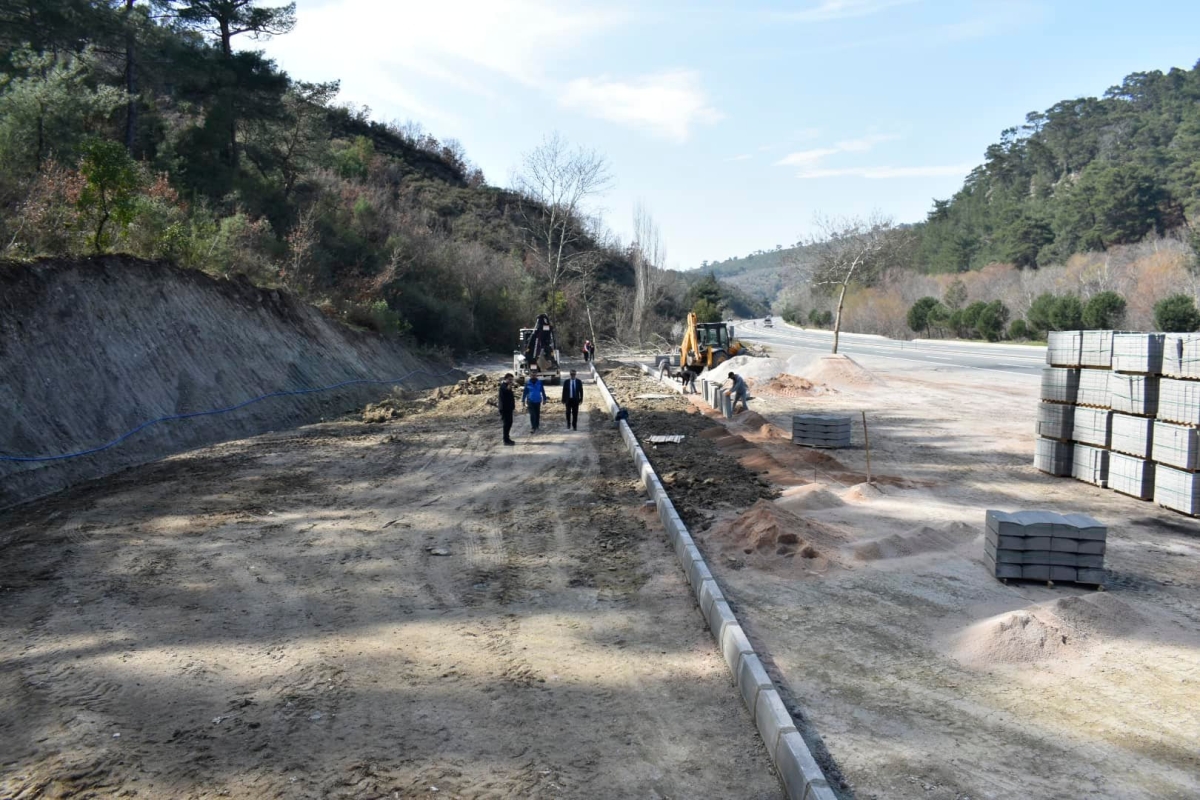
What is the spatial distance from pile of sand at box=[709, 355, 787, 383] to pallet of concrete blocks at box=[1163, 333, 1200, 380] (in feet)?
59.8

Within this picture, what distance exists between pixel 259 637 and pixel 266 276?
20.9 m

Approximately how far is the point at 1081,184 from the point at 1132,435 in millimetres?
72786

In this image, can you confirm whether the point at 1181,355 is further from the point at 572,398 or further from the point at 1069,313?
the point at 1069,313

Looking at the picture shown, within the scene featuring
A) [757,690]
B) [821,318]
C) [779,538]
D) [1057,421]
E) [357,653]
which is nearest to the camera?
[757,690]

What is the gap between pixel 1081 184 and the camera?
235ft

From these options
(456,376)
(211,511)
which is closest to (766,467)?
(211,511)

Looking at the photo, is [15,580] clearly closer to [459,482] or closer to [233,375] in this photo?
[459,482]

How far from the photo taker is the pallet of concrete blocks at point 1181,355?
1059cm

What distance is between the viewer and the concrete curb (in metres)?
4.18

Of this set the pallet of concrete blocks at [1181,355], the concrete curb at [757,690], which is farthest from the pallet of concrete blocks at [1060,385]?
the concrete curb at [757,690]

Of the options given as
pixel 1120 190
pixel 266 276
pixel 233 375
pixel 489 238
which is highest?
pixel 1120 190

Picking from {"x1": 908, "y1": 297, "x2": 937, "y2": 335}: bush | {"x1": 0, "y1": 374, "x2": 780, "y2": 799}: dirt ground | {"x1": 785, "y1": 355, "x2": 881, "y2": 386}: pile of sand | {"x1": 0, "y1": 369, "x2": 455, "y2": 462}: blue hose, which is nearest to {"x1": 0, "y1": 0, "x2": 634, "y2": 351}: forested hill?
{"x1": 0, "y1": 369, "x2": 455, "y2": 462}: blue hose

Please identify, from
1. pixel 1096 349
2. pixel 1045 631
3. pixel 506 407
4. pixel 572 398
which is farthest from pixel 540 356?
pixel 1045 631

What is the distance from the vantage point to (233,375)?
1905cm
